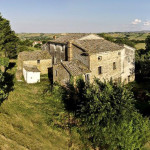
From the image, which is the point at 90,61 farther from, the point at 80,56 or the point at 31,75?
the point at 31,75

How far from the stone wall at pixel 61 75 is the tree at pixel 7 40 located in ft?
67.1

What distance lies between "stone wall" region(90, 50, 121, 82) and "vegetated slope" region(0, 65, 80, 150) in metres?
8.33

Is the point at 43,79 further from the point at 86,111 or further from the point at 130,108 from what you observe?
the point at 130,108

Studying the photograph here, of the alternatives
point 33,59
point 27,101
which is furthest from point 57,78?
point 33,59

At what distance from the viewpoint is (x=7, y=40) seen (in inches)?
1762

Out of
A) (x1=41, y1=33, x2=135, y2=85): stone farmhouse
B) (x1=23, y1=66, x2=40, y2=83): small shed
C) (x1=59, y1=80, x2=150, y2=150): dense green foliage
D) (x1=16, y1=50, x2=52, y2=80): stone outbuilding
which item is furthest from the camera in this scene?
(x1=16, y1=50, x2=52, y2=80): stone outbuilding

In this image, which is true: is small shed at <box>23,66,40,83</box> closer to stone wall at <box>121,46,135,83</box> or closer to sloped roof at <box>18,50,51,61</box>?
sloped roof at <box>18,50,51,61</box>

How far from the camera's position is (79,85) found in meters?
24.1

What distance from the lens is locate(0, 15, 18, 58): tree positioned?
133ft

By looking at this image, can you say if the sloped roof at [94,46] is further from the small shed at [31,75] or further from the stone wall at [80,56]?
the small shed at [31,75]

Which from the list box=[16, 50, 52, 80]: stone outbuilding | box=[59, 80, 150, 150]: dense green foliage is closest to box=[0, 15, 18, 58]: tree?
box=[16, 50, 52, 80]: stone outbuilding

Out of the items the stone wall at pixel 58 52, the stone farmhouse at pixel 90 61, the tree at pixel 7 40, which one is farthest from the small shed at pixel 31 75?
the tree at pixel 7 40

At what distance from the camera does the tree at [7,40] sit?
4062 cm

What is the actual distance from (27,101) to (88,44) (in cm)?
1458
